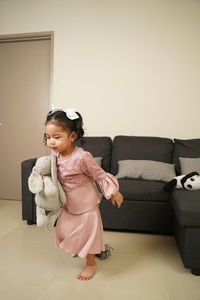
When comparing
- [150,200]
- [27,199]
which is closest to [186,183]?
[150,200]

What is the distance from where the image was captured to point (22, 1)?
298 cm

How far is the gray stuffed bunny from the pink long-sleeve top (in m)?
0.05

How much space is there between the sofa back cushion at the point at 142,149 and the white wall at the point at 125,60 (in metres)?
0.29

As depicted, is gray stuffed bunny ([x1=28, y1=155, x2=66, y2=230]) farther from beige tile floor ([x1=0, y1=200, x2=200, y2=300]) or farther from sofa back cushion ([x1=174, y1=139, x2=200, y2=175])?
sofa back cushion ([x1=174, y1=139, x2=200, y2=175])

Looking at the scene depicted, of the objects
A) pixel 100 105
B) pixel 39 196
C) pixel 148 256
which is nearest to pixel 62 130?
pixel 39 196

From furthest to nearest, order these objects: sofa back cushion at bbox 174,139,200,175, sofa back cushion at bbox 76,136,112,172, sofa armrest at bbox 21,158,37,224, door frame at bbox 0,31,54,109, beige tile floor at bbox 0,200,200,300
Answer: door frame at bbox 0,31,54,109
sofa back cushion at bbox 76,136,112,172
sofa back cushion at bbox 174,139,200,175
sofa armrest at bbox 21,158,37,224
beige tile floor at bbox 0,200,200,300

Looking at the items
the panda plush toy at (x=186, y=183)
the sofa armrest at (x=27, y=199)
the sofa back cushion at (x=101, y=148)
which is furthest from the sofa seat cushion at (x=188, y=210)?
the sofa armrest at (x=27, y=199)

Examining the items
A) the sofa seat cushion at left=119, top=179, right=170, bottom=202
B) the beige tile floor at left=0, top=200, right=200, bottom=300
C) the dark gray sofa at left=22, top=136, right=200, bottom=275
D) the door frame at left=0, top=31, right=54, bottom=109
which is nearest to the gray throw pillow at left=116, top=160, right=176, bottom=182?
the dark gray sofa at left=22, top=136, right=200, bottom=275

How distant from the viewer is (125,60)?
9.20 feet

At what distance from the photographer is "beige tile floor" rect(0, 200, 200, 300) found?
122 cm

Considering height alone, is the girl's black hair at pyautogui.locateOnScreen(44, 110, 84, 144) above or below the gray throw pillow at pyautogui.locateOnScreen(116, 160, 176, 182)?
above

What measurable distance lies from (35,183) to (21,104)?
2063 mm

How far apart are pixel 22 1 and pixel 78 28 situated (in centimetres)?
82

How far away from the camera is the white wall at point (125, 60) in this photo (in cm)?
270
